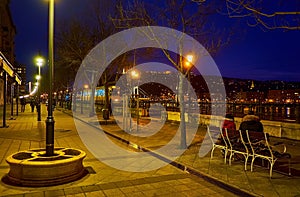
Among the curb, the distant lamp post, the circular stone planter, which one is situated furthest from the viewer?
the distant lamp post

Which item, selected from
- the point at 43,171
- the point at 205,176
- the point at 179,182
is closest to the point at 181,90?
the point at 205,176

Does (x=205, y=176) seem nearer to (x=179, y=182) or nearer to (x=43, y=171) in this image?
(x=179, y=182)

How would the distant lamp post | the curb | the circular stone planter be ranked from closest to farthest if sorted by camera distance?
1. the curb
2. the circular stone planter
3. the distant lamp post

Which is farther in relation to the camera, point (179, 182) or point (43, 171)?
point (179, 182)

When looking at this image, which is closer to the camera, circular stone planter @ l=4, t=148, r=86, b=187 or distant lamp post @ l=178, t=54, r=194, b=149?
circular stone planter @ l=4, t=148, r=86, b=187

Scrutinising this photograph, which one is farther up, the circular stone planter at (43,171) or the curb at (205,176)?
the circular stone planter at (43,171)

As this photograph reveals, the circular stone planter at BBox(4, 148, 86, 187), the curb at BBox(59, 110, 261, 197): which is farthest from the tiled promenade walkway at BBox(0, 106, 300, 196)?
the circular stone planter at BBox(4, 148, 86, 187)

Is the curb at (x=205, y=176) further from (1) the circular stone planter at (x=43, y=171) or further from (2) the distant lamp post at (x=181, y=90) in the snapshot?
(1) the circular stone planter at (x=43, y=171)

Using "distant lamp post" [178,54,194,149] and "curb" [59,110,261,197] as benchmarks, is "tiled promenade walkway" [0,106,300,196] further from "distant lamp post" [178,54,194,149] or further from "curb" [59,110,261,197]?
"distant lamp post" [178,54,194,149]

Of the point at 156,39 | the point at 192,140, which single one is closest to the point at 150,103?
the point at 192,140

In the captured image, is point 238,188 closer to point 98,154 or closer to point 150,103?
point 98,154

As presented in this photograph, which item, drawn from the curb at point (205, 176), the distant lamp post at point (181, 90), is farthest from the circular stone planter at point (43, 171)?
the distant lamp post at point (181, 90)

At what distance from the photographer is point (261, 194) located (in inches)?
215

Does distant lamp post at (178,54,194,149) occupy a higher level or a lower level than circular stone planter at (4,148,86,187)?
higher
